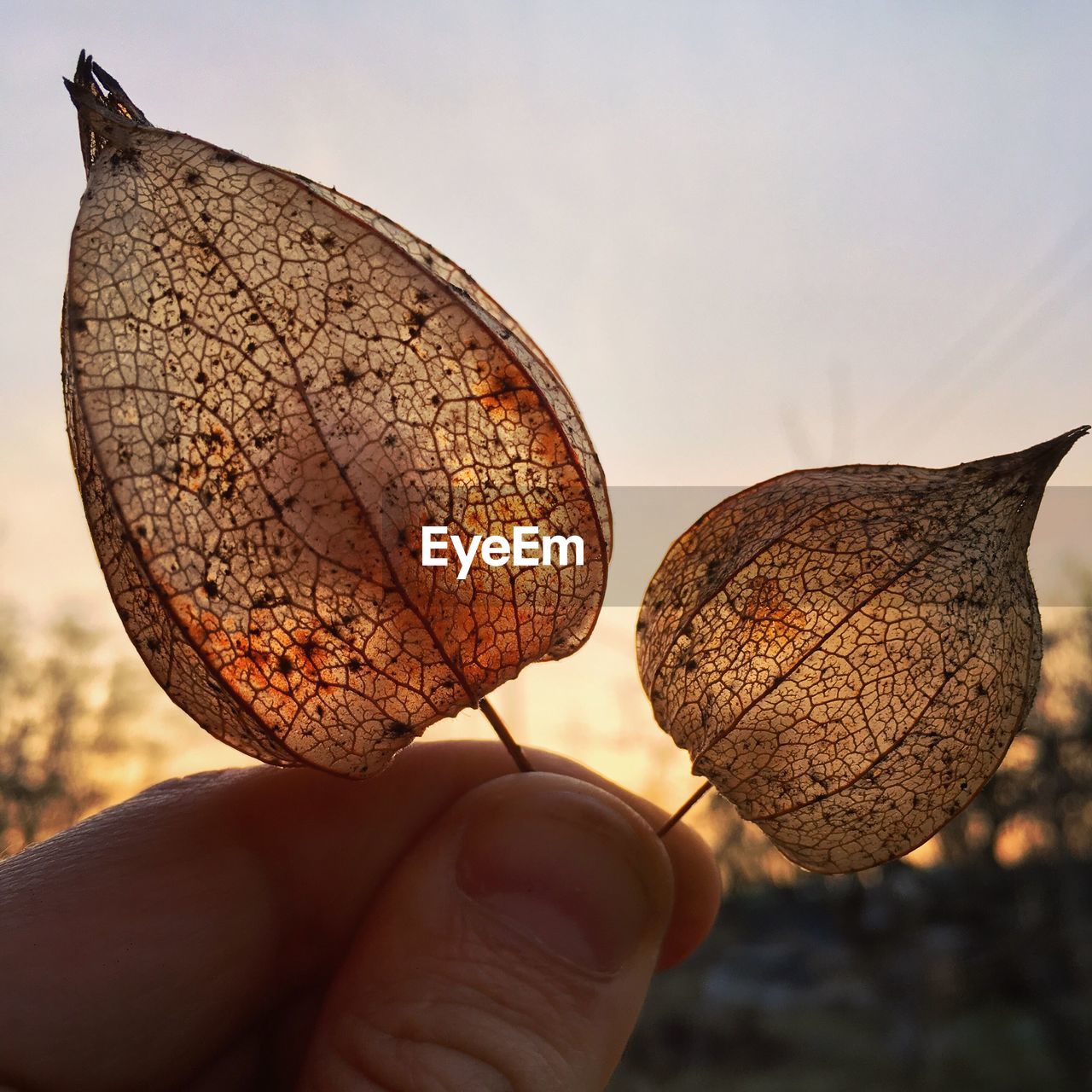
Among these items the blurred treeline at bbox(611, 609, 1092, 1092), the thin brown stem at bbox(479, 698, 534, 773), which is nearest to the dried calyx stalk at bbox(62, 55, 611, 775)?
the thin brown stem at bbox(479, 698, 534, 773)

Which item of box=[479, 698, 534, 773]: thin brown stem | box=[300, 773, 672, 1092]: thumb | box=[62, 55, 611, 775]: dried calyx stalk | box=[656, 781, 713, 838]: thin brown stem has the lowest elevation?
box=[300, 773, 672, 1092]: thumb

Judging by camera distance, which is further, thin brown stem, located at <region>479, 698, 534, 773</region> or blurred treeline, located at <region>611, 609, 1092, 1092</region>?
blurred treeline, located at <region>611, 609, 1092, 1092</region>

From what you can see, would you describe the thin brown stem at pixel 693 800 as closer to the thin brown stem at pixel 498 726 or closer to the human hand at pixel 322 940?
the human hand at pixel 322 940

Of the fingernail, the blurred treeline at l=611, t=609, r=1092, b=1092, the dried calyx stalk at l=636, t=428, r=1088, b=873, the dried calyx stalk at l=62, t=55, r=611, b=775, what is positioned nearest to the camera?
the dried calyx stalk at l=62, t=55, r=611, b=775

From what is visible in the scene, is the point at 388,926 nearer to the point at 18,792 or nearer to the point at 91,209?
the point at 91,209

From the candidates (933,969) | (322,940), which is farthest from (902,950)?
(322,940)

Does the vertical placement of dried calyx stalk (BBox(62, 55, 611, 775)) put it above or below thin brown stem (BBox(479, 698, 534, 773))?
above

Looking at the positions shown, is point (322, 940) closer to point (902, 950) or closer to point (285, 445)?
point (285, 445)

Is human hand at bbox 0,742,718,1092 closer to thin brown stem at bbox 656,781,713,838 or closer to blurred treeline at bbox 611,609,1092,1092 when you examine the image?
thin brown stem at bbox 656,781,713,838
